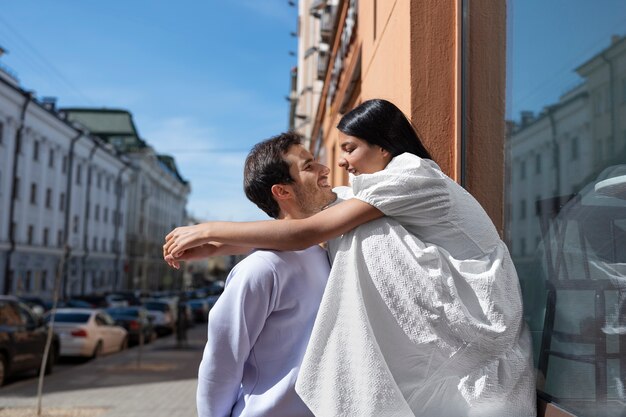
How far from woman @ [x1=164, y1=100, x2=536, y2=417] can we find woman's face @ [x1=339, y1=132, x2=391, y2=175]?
4.9 inches

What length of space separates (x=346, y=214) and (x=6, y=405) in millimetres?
11859

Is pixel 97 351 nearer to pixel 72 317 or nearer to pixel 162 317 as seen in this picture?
pixel 72 317

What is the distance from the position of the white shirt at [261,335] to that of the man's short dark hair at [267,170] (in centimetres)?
22

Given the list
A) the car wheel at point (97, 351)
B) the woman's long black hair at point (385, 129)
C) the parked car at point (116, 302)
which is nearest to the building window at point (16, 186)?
the parked car at point (116, 302)

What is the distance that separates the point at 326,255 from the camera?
2.56 metres

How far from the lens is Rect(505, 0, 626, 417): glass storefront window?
2291 millimetres

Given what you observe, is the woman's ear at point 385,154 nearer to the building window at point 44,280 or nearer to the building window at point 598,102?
the building window at point 598,102

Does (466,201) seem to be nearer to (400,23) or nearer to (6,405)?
(400,23)

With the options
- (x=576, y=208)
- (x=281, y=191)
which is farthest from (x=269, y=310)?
(x=576, y=208)

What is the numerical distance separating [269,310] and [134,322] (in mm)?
27572

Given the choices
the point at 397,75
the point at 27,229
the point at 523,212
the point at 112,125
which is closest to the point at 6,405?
the point at 397,75

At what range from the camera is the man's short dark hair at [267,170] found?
8.06 ft

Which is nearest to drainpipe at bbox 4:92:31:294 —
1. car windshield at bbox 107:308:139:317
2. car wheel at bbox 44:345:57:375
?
car windshield at bbox 107:308:139:317

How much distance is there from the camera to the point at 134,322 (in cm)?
2875
